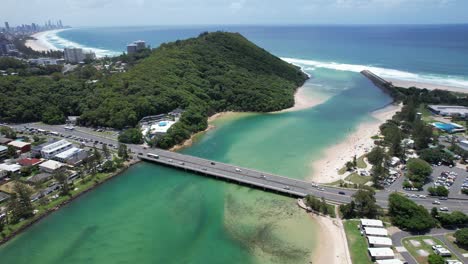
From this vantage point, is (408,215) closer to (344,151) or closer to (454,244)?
(454,244)

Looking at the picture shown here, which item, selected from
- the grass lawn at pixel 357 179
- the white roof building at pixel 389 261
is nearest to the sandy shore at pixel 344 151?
the grass lawn at pixel 357 179

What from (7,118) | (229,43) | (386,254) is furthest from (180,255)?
(229,43)

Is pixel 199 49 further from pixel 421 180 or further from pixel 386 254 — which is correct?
pixel 386 254

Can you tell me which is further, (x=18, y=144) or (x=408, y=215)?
(x=18, y=144)

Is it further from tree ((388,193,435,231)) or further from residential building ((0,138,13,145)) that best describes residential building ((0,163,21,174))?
tree ((388,193,435,231))

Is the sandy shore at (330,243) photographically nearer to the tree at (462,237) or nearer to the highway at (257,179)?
the highway at (257,179)

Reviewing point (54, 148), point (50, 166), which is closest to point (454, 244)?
point (50, 166)
